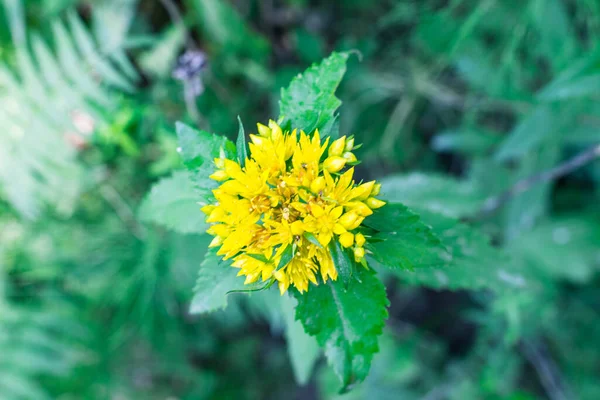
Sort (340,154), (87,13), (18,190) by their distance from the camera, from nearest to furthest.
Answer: (340,154)
(18,190)
(87,13)

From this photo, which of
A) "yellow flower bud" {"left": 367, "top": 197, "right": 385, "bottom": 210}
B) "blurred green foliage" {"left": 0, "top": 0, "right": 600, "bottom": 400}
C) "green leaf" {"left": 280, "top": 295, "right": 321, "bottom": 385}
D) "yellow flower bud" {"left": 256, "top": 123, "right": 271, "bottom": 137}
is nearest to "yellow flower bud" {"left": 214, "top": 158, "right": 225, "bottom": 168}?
"yellow flower bud" {"left": 256, "top": 123, "right": 271, "bottom": 137}

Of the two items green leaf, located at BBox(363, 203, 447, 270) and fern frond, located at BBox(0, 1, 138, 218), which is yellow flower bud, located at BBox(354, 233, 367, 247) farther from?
fern frond, located at BBox(0, 1, 138, 218)

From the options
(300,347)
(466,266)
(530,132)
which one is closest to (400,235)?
(466,266)

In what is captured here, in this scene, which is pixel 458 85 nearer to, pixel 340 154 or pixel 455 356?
pixel 455 356

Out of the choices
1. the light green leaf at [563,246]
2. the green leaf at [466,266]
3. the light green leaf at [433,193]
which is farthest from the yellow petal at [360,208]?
the light green leaf at [563,246]

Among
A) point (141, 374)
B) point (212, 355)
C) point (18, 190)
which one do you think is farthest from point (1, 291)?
point (212, 355)

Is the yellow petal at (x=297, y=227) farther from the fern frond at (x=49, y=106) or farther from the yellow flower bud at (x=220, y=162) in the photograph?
the fern frond at (x=49, y=106)

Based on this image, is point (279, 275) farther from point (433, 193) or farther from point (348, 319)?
point (433, 193)
